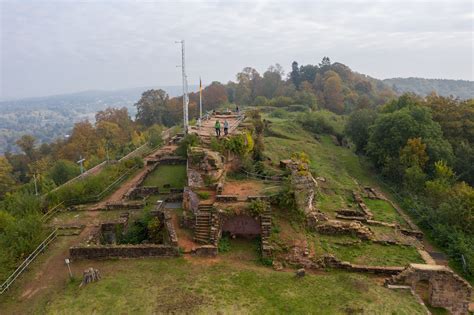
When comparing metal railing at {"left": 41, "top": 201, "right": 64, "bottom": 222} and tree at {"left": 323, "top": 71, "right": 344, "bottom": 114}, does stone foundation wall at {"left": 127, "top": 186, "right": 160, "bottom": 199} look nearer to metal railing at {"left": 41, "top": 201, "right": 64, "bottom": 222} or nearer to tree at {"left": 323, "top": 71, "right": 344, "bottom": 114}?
metal railing at {"left": 41, "top": 201, "right": 64, "bottom": 222}

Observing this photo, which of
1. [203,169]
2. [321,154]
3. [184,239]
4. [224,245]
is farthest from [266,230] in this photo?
[321,154]

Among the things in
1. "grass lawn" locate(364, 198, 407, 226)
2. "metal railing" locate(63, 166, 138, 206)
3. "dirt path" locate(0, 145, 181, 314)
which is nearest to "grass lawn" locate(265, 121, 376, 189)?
"grass lawn" locate(364, 198, 407, 226)

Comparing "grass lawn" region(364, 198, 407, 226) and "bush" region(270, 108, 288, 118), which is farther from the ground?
"bush" region(270, 108, 288, 118)

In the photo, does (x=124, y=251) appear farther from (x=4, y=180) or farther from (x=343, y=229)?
(x=4, y=180)

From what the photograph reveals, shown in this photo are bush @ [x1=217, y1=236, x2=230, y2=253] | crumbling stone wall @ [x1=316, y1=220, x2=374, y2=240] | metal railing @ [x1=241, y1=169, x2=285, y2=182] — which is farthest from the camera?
metal railing @ [x1=241, y1=169, x2=285, y2=182]

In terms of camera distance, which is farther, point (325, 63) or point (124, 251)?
point (325, 63)

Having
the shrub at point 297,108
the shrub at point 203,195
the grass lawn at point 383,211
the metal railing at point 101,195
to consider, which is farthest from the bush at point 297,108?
the shrub at point 203,195

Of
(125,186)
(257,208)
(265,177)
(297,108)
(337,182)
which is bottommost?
(337,182)
